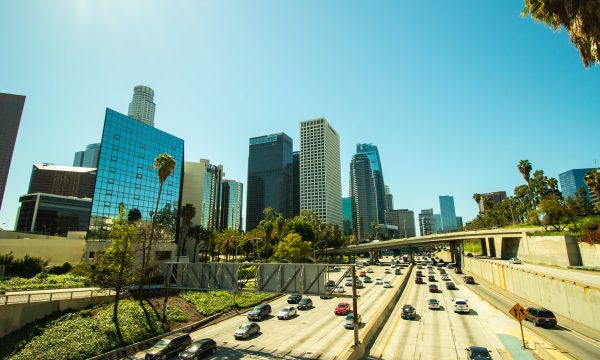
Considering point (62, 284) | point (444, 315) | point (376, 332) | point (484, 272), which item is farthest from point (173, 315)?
point (484, 272)

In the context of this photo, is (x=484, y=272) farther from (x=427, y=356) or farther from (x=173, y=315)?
(x=173, y=315)

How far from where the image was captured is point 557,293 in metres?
36.1

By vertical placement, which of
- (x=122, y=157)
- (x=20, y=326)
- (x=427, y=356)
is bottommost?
(x=427, y=356)

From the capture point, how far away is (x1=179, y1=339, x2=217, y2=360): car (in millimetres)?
26219

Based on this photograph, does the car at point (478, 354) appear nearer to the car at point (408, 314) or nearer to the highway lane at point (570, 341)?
the highway lane at point (570, 341)

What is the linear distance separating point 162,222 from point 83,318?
54938 mm

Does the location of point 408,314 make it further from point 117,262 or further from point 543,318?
point 117,262

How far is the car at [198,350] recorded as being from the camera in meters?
26.2

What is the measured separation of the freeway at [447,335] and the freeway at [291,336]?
4201 mm

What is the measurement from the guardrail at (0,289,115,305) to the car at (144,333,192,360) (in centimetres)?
1411

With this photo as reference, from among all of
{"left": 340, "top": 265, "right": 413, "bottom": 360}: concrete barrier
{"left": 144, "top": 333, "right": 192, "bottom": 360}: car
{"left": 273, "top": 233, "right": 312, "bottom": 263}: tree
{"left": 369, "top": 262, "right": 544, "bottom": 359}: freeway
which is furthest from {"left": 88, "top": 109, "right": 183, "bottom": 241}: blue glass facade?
{"left": 369, "top": 262, "right": 544, "bottom": 359}: freeway

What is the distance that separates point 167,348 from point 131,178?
63.8 m

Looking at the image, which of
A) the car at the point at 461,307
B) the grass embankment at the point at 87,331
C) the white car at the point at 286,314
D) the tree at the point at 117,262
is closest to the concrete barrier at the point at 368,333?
the car at the point at 461,307

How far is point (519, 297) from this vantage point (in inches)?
1914
